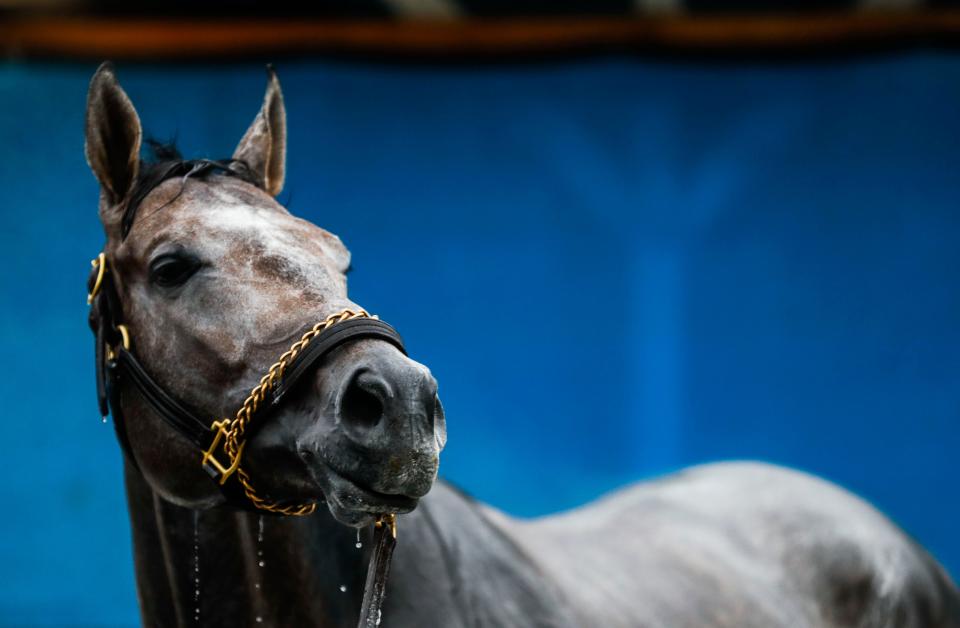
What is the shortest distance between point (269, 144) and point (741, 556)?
1.69m

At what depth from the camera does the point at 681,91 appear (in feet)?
17.5

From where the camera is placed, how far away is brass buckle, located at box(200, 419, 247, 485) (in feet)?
6.12

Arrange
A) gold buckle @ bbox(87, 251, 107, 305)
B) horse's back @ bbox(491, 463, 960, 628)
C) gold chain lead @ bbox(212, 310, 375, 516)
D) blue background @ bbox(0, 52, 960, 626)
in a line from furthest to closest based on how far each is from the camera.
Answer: blue background @ bbox(0, 52, 960, 626) → horse's back @ bbox(491, 463, 960, 628) → gold buckle @ bbox(87, 251, 107, 305) → gold chain lead @ bbox(212, 310, 375, 516)

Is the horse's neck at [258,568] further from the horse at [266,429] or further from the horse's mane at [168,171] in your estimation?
the horse's mane at [168,171]

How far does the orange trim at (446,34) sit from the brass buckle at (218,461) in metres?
3.77

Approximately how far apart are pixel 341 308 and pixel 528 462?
11.7 ft

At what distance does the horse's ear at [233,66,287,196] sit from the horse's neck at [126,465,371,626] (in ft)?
2.43

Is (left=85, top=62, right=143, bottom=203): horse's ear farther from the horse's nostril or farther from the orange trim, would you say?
the orange trim

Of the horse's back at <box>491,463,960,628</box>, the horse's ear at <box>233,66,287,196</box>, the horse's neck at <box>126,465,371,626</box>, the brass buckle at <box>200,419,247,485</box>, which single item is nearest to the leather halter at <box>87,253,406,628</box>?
the brass buckle at <box>200,419,247,485</box>

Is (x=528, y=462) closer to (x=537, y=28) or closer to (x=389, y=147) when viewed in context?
(x=389, y=147)

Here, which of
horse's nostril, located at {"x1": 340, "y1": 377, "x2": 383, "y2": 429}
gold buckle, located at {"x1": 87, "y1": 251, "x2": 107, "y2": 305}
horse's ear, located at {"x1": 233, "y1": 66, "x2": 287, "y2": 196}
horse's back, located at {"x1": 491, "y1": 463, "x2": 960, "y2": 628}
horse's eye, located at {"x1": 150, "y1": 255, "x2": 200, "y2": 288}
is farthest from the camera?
horse's back, located at {"x1": 491, "y1": 463, "x2": 960, "y2": 628}

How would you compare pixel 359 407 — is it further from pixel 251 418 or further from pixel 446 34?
pixel 446 34

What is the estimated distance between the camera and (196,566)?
6.82ft

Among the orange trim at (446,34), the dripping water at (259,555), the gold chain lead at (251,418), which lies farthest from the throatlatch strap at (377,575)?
the orange trim at (446,34)
